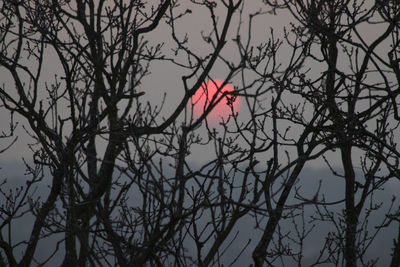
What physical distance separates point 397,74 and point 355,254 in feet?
11.6

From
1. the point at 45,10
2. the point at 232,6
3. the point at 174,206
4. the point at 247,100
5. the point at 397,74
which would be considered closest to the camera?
the point at 174,206

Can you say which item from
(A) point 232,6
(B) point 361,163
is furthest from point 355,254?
(A) point 232,6

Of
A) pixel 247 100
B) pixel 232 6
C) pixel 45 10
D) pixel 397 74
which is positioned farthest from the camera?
pixel 45 10

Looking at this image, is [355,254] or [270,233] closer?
[270,233]

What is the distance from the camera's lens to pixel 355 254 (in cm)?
809

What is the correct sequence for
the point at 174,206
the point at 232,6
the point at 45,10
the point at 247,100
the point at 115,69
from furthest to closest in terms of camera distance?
the point at 45,10, the point at 115,69, the point at 232,6, the point at 247,100, the point at 174,206

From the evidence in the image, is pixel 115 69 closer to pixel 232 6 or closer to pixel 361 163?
pixel 232 6

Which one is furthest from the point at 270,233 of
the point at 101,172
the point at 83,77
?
the point at 83,77

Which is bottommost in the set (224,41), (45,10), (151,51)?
(224,41)

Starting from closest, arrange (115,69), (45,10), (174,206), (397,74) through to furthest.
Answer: (174,206) < (397,74) < (115,69) < (45,10)

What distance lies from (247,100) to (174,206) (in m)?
1.27

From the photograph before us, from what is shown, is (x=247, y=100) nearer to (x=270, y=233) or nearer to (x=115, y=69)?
(x=270, y=233)

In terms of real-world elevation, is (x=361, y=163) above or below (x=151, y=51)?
below

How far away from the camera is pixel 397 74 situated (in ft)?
18.1
